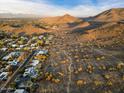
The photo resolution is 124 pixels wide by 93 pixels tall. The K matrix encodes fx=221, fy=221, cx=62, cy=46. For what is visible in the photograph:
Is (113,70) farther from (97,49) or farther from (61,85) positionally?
(97,49)

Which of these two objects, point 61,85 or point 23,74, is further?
point 23,74

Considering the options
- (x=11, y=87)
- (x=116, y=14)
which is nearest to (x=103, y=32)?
(x=11, y=87)

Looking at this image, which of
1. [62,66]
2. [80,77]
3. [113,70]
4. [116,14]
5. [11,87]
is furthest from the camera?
[116,14]

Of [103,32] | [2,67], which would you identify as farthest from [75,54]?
[103,32]

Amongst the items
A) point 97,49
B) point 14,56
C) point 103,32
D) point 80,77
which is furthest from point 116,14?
point 80,77

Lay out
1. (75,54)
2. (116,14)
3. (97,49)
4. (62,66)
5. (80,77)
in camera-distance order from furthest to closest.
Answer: (116,14) < (97,49) < (75,54) < (62,66) < (80,77)

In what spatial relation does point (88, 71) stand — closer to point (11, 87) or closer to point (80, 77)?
point (80, 77)

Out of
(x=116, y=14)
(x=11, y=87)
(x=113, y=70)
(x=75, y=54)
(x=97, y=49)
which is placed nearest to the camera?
(x=11, y=87)

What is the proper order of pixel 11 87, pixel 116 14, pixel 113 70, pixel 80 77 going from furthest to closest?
pixel 116 14, pixel 113 70, pixel 80 77, pixel 11 87
